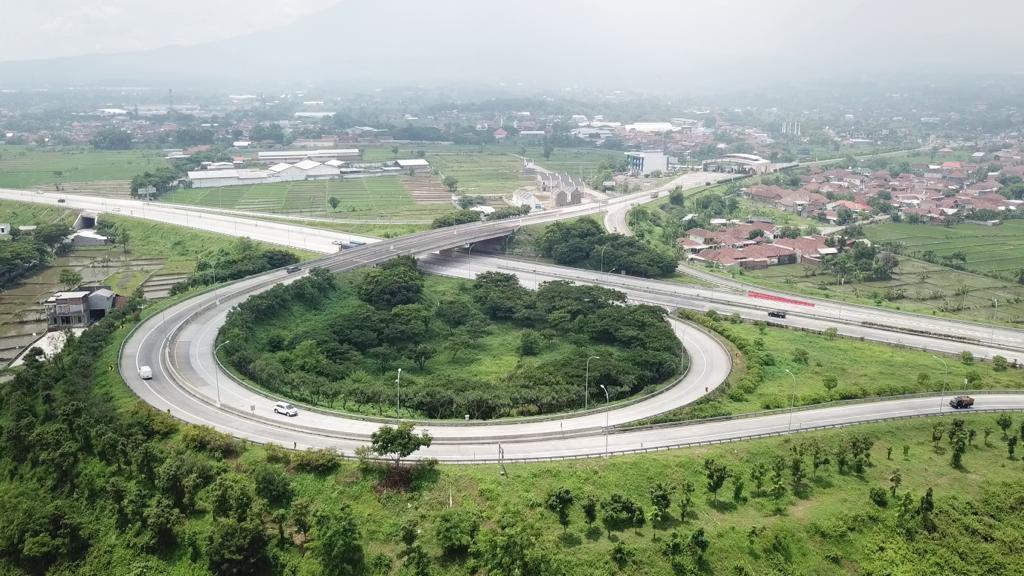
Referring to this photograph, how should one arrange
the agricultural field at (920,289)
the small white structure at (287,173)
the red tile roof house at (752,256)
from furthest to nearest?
the small white structure at (287,173) < the red tile roof house at (752,256) < the agricultural field at (920,289)

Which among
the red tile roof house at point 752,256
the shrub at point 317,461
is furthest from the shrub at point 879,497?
the red tile roof house at point 752,256

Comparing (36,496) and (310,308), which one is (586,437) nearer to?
(36,496)

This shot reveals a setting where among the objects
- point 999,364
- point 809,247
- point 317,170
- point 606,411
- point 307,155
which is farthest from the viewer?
point 307,155

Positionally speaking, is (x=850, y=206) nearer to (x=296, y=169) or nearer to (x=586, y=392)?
(x=586, y=392)

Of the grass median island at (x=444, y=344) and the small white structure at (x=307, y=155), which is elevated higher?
the small white structure at (x=307, y=155)

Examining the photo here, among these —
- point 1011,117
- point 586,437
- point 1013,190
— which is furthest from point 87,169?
point 1011,117

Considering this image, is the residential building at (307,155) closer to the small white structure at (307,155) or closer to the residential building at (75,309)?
the small white structure at (307,155)

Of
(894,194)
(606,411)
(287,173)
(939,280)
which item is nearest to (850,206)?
(894,194)
